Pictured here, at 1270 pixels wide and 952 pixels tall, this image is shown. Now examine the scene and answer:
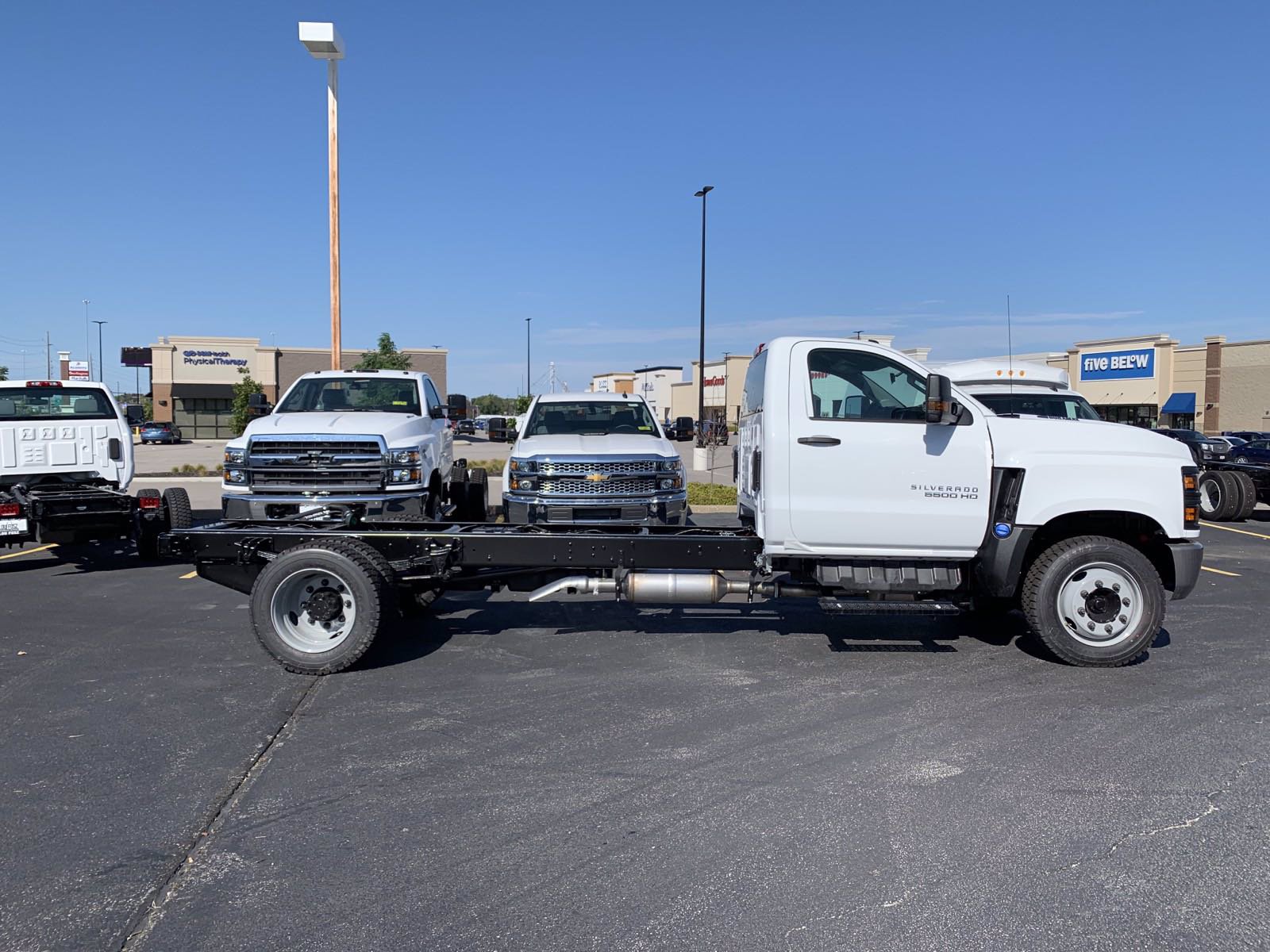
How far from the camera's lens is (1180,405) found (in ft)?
149

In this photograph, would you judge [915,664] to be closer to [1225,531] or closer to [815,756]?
[815,756]

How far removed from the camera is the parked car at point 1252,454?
56.9 feet

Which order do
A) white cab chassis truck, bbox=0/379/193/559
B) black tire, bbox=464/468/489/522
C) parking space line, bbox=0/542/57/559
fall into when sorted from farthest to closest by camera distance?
parking space line, bbox=0/542/57/559
black tire, bbox=464/468/489/522
white cab chassis truck, bbox=0/379/193/559

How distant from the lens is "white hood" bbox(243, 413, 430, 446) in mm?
9352

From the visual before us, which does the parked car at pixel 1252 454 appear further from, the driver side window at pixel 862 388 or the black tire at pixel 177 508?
the black tire at pixel 177 508

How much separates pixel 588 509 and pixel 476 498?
2.91 meters

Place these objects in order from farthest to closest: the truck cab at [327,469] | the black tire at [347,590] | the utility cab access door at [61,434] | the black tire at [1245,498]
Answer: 1. the black tire at [1245,498]
2. the utility cab access door at [61,434]
3. the truck cab at [327,469]
4. the black tire at [347,590]

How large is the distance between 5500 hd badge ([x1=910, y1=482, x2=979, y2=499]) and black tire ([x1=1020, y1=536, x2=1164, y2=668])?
27.3 inches

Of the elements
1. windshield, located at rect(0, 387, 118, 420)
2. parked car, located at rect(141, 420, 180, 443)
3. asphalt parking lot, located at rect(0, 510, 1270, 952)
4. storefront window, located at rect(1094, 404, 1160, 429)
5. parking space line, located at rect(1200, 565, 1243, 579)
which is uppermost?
storefront window, located at rect(1094, 404, 1160, 429)

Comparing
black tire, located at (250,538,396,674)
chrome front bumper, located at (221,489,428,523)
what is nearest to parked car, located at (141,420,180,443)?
chrome front bumper, located at (221,489,428,523)

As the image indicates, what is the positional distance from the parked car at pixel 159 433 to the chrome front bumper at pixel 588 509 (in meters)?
44.1

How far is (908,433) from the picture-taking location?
682cm

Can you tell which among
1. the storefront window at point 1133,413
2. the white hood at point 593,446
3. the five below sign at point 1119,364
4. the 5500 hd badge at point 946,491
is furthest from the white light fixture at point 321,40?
the five below sign at point 1119,364

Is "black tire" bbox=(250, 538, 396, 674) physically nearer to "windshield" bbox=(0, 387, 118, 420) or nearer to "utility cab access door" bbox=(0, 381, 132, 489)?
"utility cab access door" bbox=(0, 381, 132, 489)
